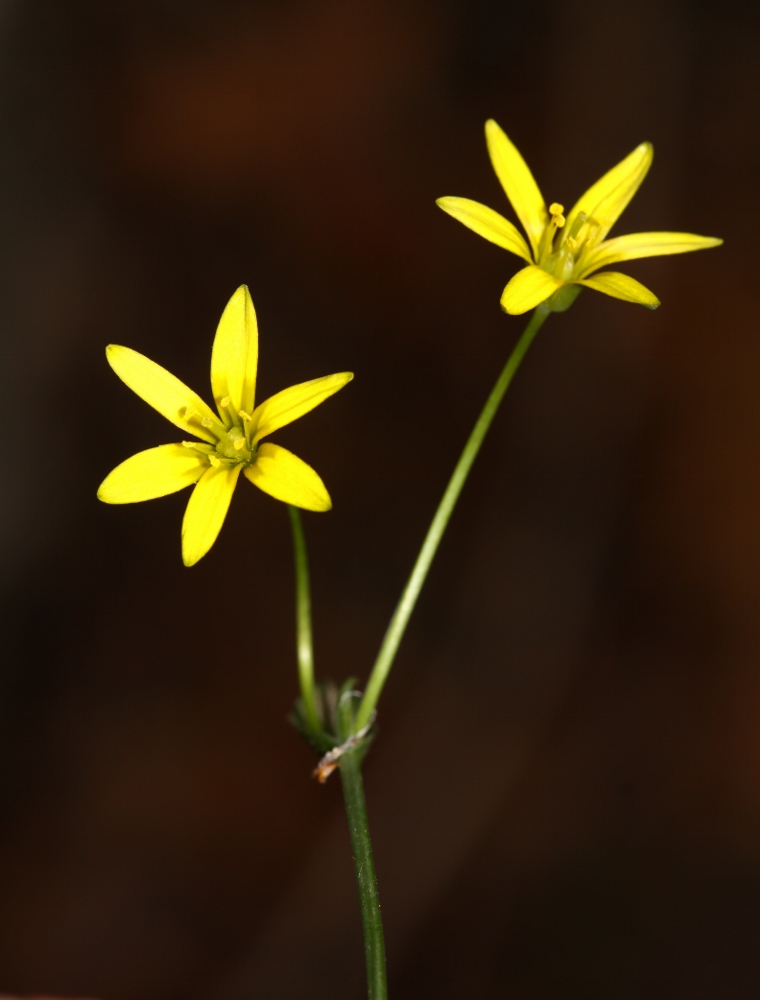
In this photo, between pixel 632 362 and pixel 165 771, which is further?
pixel 632 362

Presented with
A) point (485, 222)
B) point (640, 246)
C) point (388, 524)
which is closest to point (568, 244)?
point (640, 246)

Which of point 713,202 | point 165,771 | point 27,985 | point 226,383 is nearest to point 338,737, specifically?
point 226,383

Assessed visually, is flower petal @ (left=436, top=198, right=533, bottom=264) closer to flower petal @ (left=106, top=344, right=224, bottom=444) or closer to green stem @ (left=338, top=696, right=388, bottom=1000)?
flower petal @ (left=106, top=344, right=224, bottom=444)

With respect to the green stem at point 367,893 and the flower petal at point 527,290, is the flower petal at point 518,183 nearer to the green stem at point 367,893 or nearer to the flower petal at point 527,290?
the flower petal at point 527,290

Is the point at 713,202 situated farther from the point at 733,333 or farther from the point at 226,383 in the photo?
the point at 226,383

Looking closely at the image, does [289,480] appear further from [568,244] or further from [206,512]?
[568,244]

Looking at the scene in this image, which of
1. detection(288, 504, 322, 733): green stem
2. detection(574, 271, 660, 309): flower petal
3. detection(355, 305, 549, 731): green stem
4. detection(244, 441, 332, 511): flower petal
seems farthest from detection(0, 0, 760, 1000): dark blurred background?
detection(574, 271, 660, 309): flower petal
